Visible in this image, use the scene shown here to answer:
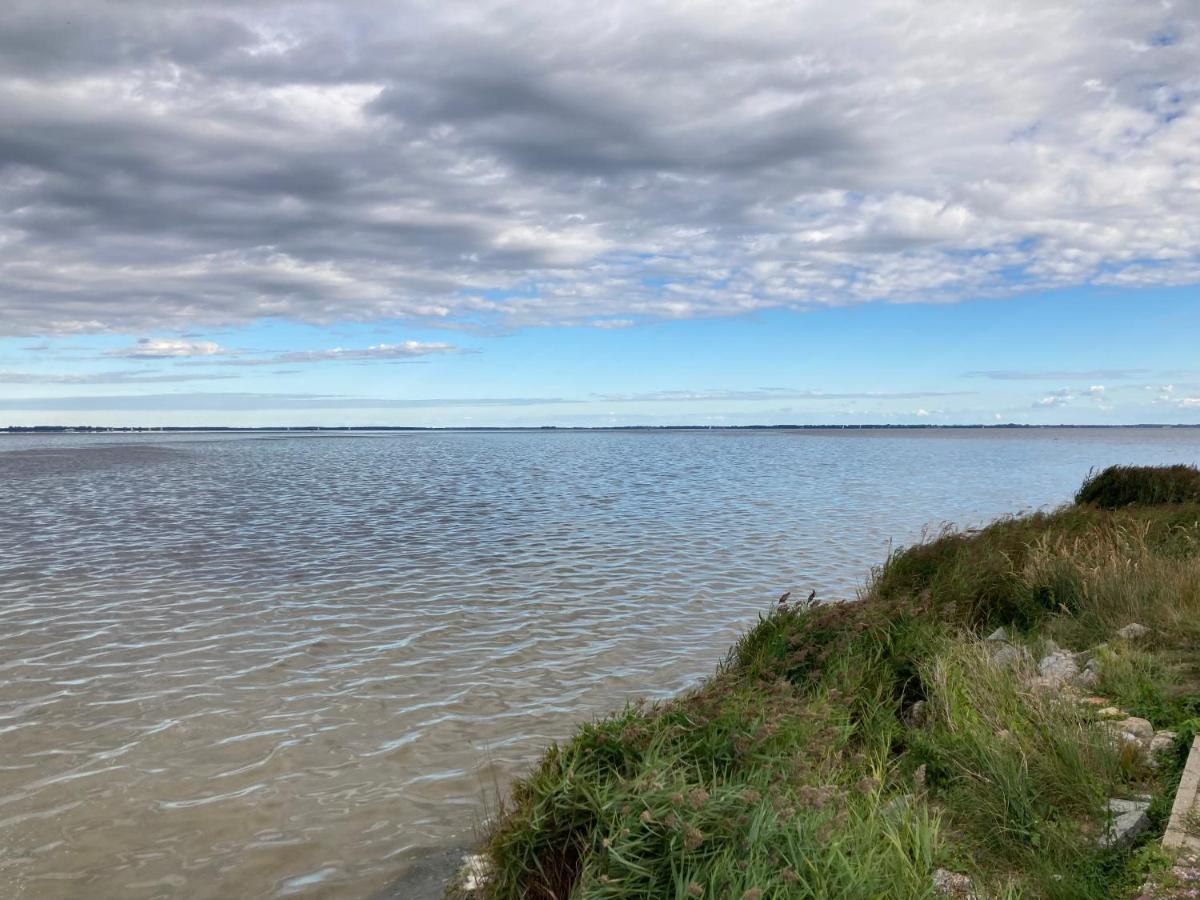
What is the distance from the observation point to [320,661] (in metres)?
10.3

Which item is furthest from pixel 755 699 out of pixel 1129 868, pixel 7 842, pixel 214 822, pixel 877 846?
pixel 7 842

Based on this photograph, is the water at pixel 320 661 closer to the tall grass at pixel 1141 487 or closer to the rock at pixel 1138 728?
the tall grass at pixel 1141 487

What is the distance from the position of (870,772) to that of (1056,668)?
3.15 meters

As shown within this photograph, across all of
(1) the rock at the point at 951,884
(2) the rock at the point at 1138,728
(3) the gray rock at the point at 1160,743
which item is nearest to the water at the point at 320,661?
(1) the rock at the point at 951,884

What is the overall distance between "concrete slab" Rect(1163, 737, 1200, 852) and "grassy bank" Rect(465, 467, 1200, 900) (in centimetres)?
12

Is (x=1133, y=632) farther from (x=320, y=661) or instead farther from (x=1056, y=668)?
(x=320, y=661)

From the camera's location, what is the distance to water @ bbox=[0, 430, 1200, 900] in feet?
20.0

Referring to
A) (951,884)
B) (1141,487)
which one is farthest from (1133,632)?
(1141,487)

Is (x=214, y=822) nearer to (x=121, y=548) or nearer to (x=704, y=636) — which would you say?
(x=704, y=636)

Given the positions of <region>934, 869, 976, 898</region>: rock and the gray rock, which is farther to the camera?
the gray rock

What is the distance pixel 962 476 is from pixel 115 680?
43.5m

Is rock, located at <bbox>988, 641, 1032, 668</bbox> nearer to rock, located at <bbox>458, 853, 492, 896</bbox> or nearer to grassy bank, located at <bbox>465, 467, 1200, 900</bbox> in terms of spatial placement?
grassy bank, located at <bbox>465, 467, 1200, 900</bbox>

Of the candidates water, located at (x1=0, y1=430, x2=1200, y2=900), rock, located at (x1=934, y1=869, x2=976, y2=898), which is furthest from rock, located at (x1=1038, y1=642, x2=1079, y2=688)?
water, located at (x1=0, y1=430, x2=1200, y2=900)

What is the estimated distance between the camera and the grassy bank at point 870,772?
13.8 ft
